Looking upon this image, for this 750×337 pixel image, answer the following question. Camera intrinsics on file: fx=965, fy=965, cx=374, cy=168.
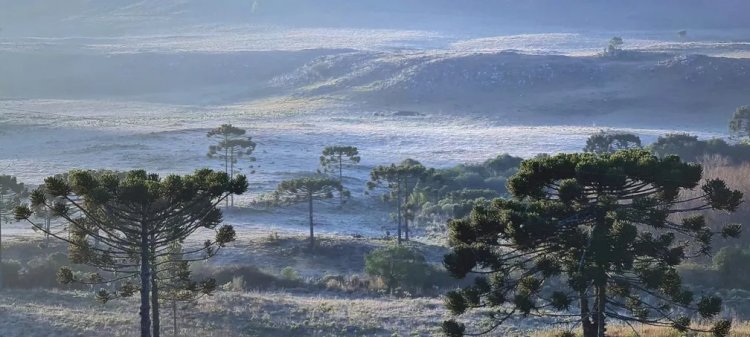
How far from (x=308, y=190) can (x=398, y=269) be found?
11281 millimetres

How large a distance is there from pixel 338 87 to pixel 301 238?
80995 millimetres

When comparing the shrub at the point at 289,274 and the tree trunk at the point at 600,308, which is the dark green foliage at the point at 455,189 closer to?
the shrub at the point at 289,274

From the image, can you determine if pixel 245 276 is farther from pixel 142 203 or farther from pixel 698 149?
pixel 698 149

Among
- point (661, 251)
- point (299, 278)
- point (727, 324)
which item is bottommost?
point (299, 278)

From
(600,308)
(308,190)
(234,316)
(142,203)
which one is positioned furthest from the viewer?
(308,190)

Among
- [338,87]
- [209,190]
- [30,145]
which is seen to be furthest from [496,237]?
[338,87]

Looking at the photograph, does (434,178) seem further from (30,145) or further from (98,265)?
(30,145)

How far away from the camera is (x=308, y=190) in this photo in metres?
40.8

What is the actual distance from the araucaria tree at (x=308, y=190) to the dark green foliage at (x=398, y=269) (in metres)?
5.57

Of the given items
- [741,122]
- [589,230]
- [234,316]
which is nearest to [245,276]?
[234,316]

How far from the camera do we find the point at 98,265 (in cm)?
1557

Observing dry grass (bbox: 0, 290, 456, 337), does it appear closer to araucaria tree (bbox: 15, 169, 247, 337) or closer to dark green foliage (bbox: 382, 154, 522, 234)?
araucaria tree (bbox: 15, 169, 247, 337)

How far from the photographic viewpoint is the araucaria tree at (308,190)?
3978cm

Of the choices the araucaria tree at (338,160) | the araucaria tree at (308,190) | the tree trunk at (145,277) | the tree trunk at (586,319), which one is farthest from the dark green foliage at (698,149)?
the tree trunk at (145,277)
